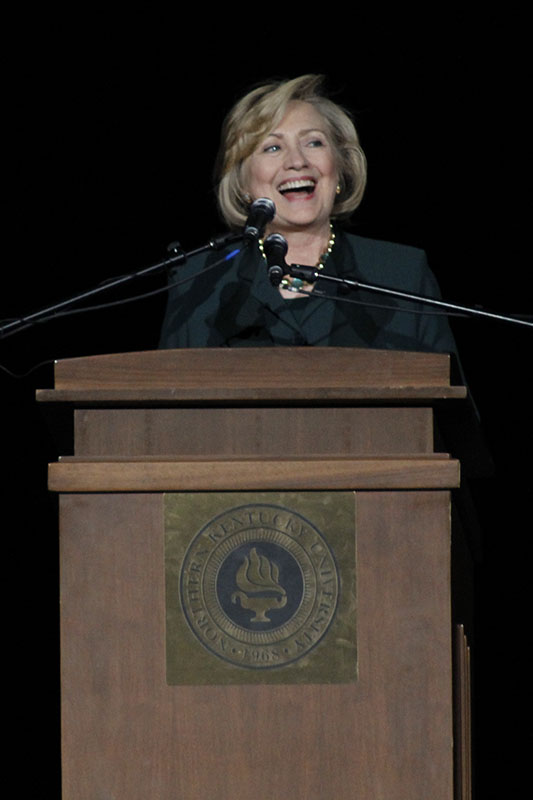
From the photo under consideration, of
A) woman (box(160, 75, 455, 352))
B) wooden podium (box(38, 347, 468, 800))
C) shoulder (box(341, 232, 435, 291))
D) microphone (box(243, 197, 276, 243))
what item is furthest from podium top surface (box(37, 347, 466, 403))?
shoulder (box(341, 232, 435, 291))

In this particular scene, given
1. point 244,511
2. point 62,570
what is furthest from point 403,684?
point 62,570

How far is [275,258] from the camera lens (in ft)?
7.57

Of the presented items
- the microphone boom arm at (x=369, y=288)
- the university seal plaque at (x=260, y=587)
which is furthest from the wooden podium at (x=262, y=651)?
the microphone boom arm at (x=369, y=288)

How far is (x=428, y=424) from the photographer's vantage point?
2.17 meters

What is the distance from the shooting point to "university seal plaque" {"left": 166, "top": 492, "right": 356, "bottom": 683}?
210 cm

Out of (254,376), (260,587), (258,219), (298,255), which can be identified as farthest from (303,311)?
(260,587)

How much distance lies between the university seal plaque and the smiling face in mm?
1131

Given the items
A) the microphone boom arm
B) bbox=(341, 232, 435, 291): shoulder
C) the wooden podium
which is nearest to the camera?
the wooden podium

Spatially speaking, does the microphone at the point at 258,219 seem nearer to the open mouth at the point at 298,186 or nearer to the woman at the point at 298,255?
the woman at the point at 298,255

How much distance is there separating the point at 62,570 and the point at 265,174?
1.27m

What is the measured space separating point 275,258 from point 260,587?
0.50 metres

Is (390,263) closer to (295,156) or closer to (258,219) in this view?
(295,156)

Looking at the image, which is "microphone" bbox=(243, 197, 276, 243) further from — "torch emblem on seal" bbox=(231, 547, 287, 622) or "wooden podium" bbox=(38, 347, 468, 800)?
"torch emblem on seal" bbox=(231, 547, 287, 622)

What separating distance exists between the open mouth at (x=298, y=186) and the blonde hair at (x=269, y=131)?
9 centimetres
